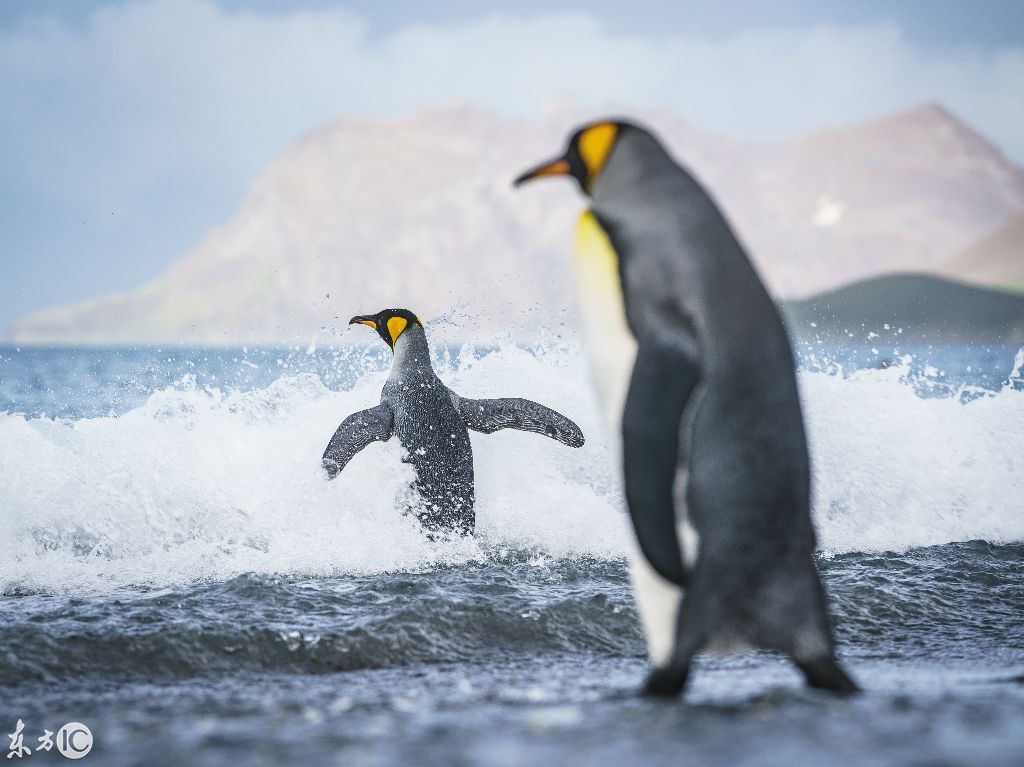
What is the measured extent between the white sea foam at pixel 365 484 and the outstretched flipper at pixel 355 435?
218mm

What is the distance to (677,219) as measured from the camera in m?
2.91

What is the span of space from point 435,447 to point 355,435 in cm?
54

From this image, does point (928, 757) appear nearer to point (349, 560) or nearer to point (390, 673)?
point (390, 673)

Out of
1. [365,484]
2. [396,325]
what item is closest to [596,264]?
[365,484]

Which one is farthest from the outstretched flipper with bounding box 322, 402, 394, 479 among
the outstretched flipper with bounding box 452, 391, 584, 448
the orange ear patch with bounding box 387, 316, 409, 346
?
the orange ear patch with bounding box 387, 316, 409, 346

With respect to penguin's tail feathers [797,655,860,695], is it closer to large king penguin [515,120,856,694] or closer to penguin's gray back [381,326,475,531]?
large king penguin [515,120,856,694]

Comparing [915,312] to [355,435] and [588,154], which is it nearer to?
[355,435]

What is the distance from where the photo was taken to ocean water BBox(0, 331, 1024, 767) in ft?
7.72

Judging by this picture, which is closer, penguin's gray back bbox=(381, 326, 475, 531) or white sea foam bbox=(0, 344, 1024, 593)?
white sea foam bbox=(0, 344, 1024, 593)

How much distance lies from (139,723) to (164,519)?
174 inches

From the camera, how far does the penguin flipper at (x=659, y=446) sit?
272 centimetres

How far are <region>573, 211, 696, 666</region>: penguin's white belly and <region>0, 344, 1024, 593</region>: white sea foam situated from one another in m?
3.11

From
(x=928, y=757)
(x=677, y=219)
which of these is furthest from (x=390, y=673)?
(x=928, y=757)

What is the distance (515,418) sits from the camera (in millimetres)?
7066
